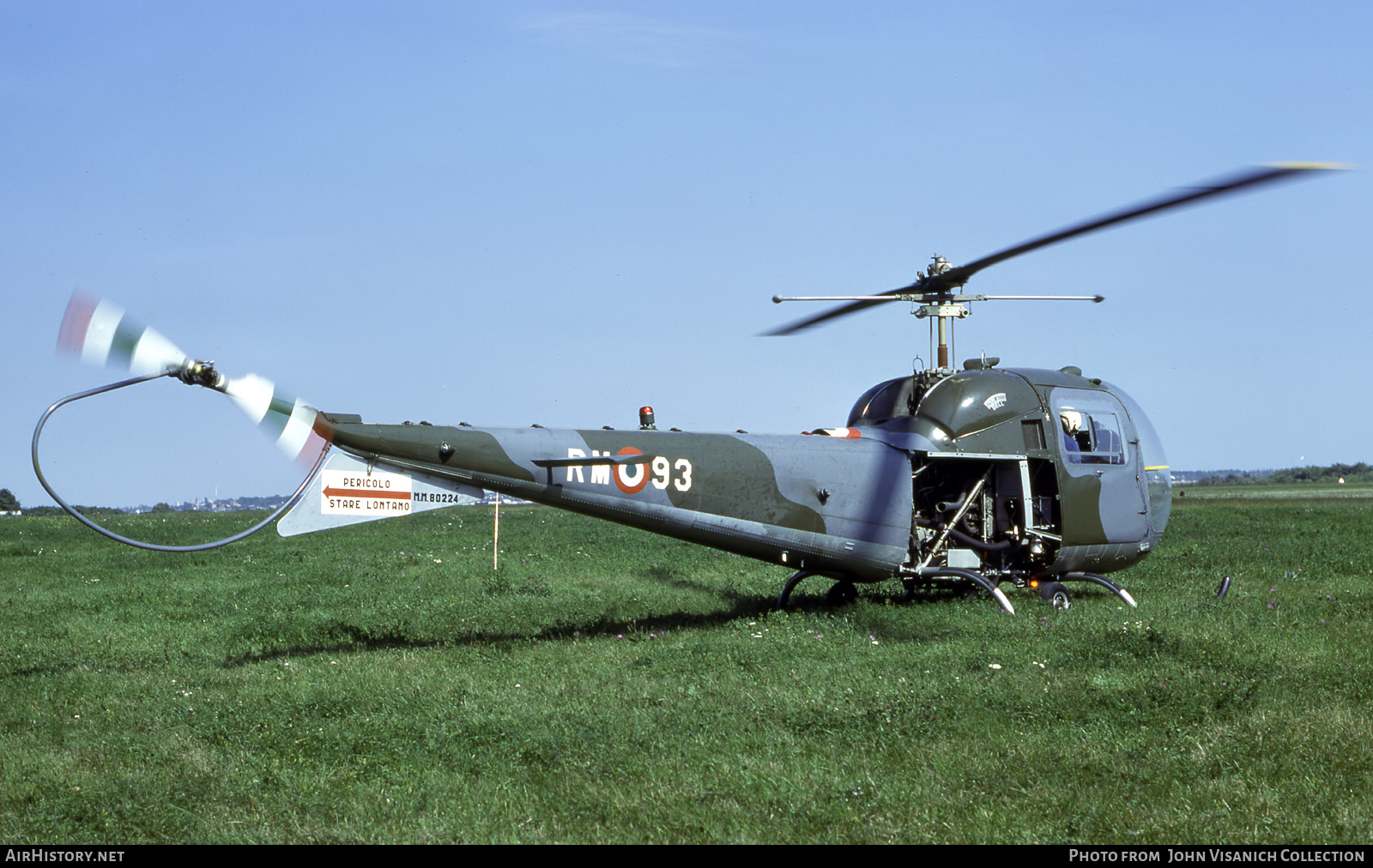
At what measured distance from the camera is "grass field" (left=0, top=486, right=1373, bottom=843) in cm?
582

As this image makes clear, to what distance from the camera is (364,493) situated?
9516 millimetres

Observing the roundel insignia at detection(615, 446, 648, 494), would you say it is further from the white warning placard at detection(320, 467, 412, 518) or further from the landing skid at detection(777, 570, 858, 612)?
the landing skid at detection(777, 570, 858, 612)

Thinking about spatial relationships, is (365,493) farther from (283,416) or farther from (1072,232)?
(1072,232)

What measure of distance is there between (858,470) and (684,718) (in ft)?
15.6

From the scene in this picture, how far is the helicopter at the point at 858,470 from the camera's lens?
938 centimetres

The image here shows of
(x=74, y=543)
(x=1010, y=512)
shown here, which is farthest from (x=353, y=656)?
(x=74, y=543)

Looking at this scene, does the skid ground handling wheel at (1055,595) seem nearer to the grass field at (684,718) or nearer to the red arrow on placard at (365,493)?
the grass field at (684,718)

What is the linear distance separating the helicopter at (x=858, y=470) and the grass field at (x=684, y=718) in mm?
690

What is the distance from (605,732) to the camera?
731 centimetres

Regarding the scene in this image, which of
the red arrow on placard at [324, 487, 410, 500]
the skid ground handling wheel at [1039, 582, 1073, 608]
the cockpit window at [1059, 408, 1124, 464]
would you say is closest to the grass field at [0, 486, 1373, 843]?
the skid ground handling wheel at [1039, 582, 1073, 608]

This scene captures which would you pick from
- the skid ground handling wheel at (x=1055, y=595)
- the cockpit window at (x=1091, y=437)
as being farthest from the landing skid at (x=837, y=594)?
the cockpit window at (x=1091, y=437)

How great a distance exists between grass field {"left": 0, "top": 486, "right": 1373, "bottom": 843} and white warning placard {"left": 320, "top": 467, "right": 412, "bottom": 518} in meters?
1.40

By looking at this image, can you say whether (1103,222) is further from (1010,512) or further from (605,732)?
(605,732)

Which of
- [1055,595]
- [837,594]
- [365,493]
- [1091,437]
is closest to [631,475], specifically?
[365,493]
